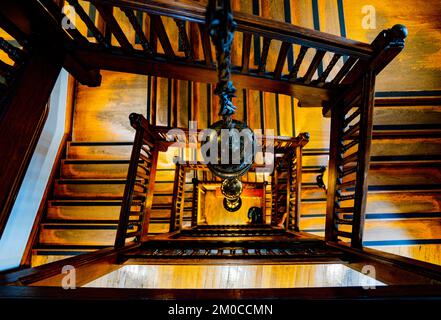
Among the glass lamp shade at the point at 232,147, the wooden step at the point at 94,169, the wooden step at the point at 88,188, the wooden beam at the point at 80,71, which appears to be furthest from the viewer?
the wooden step at the point at 94,169

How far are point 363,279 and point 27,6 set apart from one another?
3.90 m

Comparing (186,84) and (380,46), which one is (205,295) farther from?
(186,84)

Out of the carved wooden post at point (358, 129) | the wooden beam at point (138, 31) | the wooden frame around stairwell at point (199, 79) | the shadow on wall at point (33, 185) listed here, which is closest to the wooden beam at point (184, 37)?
the wooden frame around stairwell at point (199, 79)

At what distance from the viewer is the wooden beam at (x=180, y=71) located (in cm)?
197

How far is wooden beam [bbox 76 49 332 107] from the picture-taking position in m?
1.97

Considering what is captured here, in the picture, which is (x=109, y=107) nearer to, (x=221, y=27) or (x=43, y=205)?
(x=43, y=205)

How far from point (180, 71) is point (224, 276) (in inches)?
107

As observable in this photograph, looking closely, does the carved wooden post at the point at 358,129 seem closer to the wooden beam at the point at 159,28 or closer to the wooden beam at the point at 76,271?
the wooden beam at the point at 159,28

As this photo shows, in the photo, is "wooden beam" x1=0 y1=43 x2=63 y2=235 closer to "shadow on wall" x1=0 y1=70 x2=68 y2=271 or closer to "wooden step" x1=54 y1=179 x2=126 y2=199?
"shadow on wall" x1=0 y1=70 x2=68 y2=271

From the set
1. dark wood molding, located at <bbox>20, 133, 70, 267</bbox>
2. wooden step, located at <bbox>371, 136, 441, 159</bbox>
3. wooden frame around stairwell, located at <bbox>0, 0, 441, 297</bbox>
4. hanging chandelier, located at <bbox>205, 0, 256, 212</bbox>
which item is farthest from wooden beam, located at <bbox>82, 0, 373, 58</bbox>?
dark wood molding, located at <bbox>20, 133, 70, 267</bbox>

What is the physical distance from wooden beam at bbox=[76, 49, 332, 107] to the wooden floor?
2132 mm

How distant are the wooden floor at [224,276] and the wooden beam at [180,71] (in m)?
2.13

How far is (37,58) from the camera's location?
66.7 inches

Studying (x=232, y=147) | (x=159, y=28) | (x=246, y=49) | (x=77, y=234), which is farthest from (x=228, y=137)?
(x=77, y=234)
